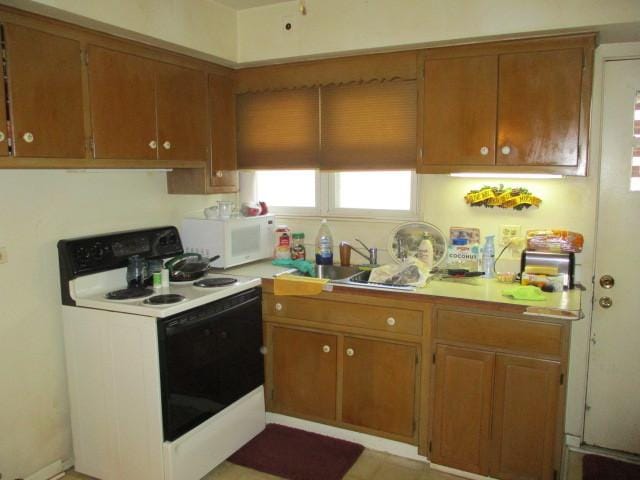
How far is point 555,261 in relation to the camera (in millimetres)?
2664

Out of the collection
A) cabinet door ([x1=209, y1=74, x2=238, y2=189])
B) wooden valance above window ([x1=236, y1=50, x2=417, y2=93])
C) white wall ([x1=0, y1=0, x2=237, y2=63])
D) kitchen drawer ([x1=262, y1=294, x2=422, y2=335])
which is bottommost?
kitchen drawer ([x1=262, y1=294, x2=422, y2=335])

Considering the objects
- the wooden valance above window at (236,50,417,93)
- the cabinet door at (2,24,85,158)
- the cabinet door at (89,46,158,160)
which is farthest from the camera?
the wooden valance above window at (236,50,417,93)

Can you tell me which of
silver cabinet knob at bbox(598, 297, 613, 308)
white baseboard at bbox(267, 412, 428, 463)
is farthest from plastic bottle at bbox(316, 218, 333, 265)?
silver cabinet knob at bbox(598, 297, 613, 308)

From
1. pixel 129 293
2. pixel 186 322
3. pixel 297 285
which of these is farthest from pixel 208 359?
pixel 297 285

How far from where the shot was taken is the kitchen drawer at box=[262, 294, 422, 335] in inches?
103

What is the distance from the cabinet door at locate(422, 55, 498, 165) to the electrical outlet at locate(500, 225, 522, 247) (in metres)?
0.44

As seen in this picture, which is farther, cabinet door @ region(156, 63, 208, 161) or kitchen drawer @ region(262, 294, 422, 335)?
cabinet door @ region(156, 63, 208, 161)

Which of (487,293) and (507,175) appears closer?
(487,293)

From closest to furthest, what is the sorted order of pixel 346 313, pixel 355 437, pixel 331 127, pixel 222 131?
pixel 346 313, pixel 355 437, pixel 331 127, pixel 222 131

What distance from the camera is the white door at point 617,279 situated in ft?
8.67

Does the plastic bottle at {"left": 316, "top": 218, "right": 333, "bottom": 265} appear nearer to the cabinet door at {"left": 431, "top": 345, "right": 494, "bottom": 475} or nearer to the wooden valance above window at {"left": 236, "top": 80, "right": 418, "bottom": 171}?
the wooden valance above window at {"left": 236, "top": 80, "right": 418, "bottom": 171}

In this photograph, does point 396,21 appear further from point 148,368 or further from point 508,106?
point 148,368

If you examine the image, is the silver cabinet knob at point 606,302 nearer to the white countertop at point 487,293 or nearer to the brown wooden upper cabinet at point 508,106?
the white countertop at point 487,293

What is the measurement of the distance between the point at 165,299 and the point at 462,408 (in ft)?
4.90
